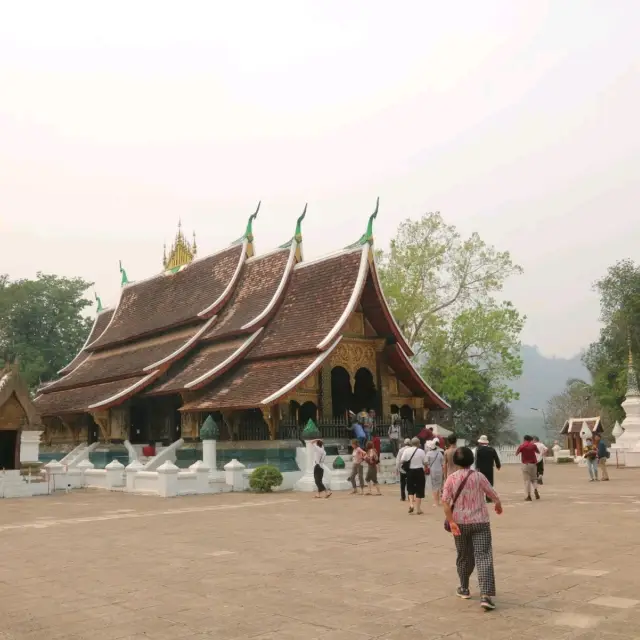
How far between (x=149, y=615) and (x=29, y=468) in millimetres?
14497

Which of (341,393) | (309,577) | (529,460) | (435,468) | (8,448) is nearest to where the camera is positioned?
(309,577)

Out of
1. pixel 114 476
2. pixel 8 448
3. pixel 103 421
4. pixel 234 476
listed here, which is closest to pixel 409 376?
pixel 234 476

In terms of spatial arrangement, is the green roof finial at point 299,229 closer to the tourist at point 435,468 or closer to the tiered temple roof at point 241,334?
the tiered temple roof at point 241,334

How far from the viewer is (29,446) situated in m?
20.3

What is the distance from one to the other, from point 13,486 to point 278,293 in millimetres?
9951

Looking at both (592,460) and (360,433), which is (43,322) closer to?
(360,433)

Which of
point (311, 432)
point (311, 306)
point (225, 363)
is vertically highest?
point (311, 306)

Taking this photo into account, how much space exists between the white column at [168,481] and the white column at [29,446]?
5314mm

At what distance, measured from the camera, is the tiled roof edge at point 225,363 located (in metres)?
21.1

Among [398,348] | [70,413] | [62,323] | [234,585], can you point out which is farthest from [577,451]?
[234,585]

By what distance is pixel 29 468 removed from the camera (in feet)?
60.4

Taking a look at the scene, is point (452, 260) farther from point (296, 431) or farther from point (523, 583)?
point (523, 583)

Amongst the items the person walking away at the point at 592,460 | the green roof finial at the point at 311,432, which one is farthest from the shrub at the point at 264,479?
the person walking away at the point at 592,460

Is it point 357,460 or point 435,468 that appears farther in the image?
point 357,460
